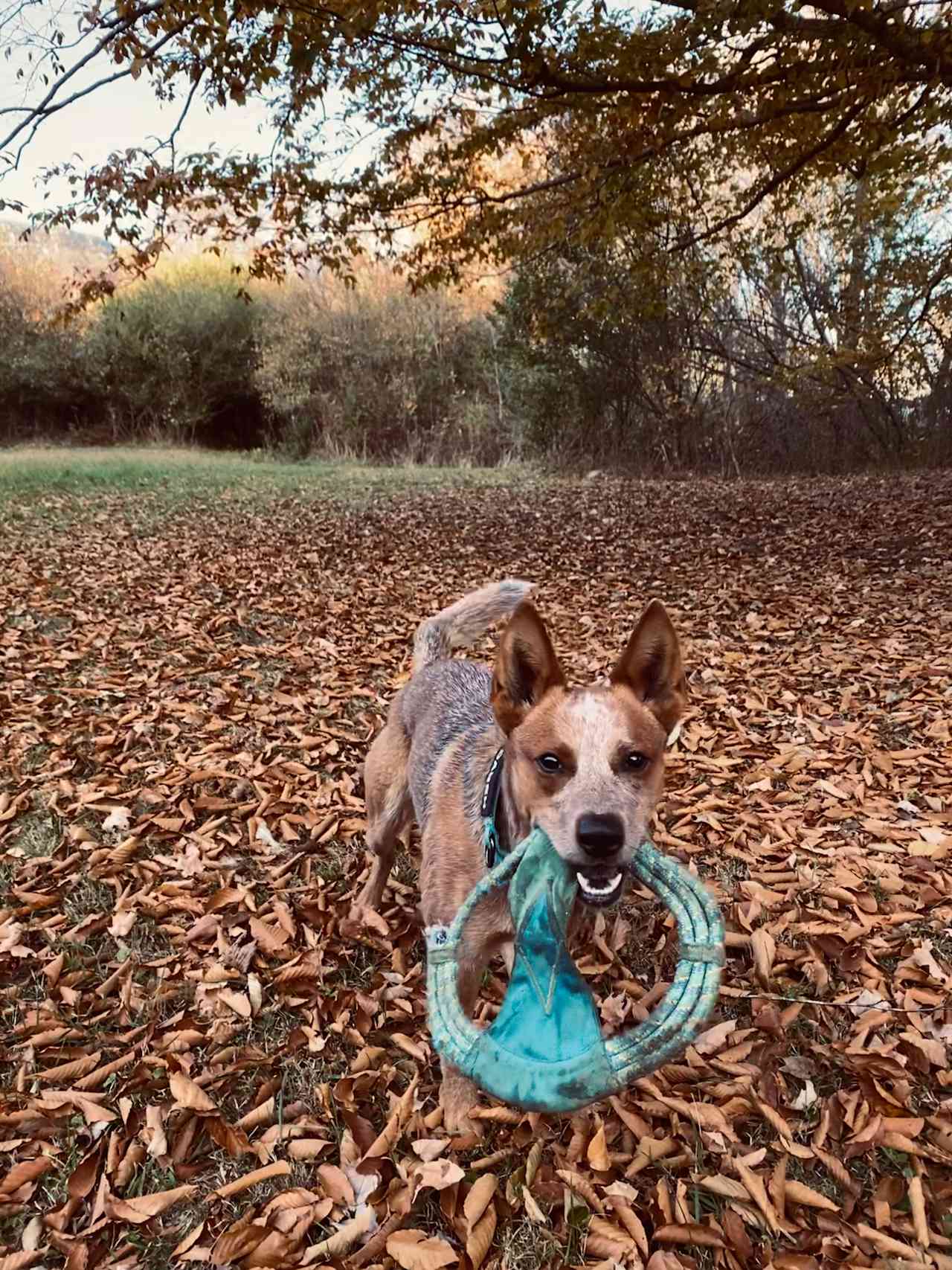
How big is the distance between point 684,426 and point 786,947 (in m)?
16.3

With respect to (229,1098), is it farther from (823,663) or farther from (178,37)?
(178,37)

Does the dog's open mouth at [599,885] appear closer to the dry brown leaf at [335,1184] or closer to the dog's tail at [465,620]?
the dry brown leaf at [335,1184]

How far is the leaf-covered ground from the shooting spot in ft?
7.31

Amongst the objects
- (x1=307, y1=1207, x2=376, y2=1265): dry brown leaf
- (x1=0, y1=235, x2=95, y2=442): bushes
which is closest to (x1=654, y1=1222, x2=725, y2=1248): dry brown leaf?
(x1=307, y1=1207, x2=376, y2=1265): dry brown leaf

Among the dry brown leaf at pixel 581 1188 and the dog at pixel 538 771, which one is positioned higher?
the dog at pixel 538 771

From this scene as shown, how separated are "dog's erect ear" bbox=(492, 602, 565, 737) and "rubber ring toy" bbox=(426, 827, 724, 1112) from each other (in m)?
0.38

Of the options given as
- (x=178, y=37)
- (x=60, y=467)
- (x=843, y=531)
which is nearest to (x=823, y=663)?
(x=843, y=531)

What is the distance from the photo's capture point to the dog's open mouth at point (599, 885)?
6.89 feet

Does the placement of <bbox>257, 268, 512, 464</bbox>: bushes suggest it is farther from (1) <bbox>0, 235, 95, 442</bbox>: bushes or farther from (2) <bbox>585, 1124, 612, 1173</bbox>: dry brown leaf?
(2) <bbox>585, 1124, 612, 1173</bbox>: dry brown leaf

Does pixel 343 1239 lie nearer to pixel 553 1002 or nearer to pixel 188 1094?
pixel 188 1094

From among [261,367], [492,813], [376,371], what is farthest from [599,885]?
[261,367]

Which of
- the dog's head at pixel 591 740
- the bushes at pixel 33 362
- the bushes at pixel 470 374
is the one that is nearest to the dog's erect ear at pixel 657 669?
the dog's head at pixel 591 740

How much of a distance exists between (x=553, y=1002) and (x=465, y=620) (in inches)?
73.1

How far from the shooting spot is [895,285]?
→ 12.8 m
